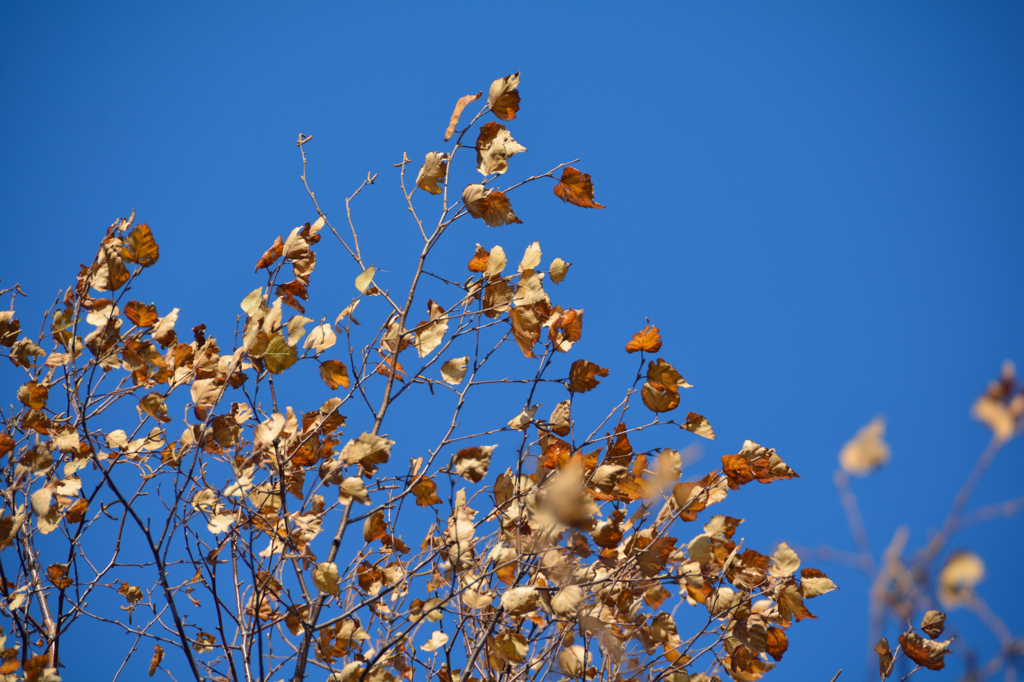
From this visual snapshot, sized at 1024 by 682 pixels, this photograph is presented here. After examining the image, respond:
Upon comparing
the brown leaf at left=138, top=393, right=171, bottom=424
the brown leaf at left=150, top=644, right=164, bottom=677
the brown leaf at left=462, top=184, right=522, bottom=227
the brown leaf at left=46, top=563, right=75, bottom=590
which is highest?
the brown leaf at left=462, top=184, right=522, bottom=227

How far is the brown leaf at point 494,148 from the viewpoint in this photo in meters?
1.70

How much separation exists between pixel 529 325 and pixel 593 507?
0.57 metres

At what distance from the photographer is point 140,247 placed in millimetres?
1519

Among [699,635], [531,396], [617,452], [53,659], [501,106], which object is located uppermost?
[501,106]

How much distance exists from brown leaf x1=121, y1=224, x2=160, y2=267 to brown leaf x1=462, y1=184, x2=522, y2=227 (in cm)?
84

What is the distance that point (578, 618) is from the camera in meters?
1.49

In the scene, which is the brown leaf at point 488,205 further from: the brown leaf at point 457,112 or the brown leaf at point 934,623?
the brown leaf at point 934,623

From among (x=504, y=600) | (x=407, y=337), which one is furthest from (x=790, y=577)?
(x=407, y=337)

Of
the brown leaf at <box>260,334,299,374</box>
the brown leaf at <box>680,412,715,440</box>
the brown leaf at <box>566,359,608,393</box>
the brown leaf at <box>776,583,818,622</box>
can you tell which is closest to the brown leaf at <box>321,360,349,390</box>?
the brown leaf at <box>260,334,299,374</box>

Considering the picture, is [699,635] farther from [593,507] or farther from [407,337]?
[407,337]

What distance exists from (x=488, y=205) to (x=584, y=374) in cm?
57

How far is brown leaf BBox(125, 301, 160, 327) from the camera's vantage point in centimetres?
182

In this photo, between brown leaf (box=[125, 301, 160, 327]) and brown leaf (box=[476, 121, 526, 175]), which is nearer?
brown leaf (box=[476, 121, 526, 175])

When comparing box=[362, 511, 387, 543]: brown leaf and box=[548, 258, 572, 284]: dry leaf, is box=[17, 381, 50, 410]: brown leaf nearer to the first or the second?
box=[362, 511, 387, 543]: brown leaf
